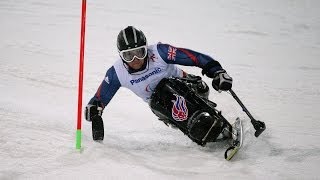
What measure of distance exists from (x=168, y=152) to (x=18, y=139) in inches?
62.9

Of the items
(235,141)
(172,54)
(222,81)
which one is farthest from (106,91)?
(235,141)

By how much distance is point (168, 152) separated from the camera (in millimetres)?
4188

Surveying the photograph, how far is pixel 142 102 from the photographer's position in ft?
20.0

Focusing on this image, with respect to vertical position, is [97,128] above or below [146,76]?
below

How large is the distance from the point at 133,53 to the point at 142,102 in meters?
2.17

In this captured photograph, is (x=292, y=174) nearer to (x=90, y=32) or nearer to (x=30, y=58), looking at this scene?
(x=30, y=58)

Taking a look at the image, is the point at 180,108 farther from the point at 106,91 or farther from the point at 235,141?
the point at 106,91

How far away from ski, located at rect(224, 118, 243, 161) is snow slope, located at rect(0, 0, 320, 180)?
3.8 inches

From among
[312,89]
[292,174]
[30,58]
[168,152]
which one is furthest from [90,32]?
[292,174]

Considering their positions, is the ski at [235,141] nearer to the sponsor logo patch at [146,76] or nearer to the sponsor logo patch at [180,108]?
the sponsor logo patch at [180,108]

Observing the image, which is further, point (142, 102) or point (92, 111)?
point (142, 102)

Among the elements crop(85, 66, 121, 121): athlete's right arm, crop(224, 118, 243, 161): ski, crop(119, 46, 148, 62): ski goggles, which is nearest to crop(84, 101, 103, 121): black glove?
crop(85, 66, 121, 121): athlete's right arm

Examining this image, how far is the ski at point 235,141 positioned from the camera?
3.87 metres

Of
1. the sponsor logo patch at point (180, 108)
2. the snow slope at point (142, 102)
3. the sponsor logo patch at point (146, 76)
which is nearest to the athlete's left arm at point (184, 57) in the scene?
Answer: the sponsor logo patch at point (146, 76)
